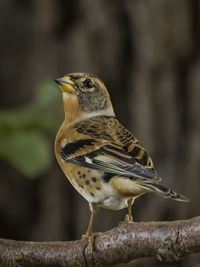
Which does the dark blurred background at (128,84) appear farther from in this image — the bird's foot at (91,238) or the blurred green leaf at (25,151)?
the bird's foot at (91,238)

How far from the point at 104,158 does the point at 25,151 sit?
4.43 ft

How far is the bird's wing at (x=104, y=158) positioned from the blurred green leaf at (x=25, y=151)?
1.03 meters

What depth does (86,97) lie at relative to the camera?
243 cm

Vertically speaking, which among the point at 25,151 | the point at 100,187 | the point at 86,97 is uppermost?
the point at 86,97

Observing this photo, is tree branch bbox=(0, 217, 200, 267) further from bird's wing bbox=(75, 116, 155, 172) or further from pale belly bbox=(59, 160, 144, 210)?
bird's wing bbox=(75, 116, 155, 172)

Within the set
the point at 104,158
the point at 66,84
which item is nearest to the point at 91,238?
the point at 104,158

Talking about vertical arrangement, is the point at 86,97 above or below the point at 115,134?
above

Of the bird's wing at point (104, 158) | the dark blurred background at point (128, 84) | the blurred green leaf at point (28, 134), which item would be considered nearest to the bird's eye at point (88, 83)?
the bird's wing at point (104, 158)

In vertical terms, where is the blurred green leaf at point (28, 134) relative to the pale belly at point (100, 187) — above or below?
below

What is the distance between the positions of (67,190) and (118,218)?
0.75 metres

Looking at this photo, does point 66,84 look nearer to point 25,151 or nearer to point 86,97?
point 86,97

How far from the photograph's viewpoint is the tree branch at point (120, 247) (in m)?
1.73

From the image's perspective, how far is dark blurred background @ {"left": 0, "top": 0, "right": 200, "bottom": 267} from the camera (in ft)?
16.6

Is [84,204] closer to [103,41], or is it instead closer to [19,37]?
[103,41]
